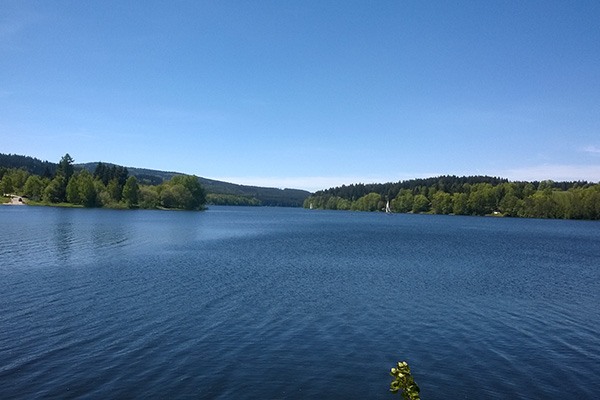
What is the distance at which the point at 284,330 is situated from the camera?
2447 centimetres

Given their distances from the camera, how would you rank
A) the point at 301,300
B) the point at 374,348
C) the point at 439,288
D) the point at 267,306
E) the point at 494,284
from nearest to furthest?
1. the point at 374,348
2. the point at 267,306
3. the point at 301,300
4. the point at 439,288
5. the point at 494,284

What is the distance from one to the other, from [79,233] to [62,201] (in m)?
144

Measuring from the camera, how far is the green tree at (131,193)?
190750mm

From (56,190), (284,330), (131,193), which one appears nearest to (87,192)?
(131,193)

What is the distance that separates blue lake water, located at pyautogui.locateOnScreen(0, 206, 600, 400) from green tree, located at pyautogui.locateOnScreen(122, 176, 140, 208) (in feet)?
489

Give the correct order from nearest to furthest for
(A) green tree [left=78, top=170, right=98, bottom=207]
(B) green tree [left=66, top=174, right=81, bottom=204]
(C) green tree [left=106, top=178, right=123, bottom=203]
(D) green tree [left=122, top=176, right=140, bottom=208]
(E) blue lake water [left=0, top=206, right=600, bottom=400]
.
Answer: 1. (E) blue lake water [left=0, top=206, right=600, bottom=400]
2. (A) green tree [left=78, top=170, right=98, bottom=207]
3. (B) green tree [left=66, top=174, right=81, bottom=204]
4. (D) green tree [left=122, top=176, right=140, bottom=208]
5. (C) green tree [left=106, top=178, right=123, bottom=203]

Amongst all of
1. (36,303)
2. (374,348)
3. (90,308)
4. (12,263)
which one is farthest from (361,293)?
(12,263)

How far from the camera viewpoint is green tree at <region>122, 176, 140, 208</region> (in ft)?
626

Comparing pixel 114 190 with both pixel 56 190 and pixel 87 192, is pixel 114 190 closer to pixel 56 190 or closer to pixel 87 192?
pixel 87 192

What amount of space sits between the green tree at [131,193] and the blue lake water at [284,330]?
149m

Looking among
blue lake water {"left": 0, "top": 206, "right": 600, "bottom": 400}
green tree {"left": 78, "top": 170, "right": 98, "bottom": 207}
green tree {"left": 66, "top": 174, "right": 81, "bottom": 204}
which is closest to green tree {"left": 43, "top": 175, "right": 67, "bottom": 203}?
A: green tree {"left": 66, "top": 174, "right": 81, "bottom": 204}

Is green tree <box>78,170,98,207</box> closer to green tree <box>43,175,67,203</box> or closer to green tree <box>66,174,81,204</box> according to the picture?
green tree <box>66,174,81,204</box>

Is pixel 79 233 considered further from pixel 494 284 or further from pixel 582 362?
pixel 582 362

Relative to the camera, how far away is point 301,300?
31.9 m
